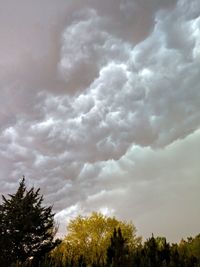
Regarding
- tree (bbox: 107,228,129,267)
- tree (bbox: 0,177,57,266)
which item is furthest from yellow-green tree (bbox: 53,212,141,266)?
tree (bbox: 107,228,129,267)

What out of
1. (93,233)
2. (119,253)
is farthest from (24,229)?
(93,233)

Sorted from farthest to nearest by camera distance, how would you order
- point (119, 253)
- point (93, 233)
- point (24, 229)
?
point (93, 233) → point (24, 229) → point (119, 253)

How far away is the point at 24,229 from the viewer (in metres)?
36.6

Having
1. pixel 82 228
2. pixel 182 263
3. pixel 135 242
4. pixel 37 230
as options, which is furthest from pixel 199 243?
pixel 182 263

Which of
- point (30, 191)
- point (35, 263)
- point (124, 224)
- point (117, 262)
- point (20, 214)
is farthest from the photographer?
point (124, 224)

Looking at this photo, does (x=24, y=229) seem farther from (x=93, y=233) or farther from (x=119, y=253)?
(x=93, y=233)

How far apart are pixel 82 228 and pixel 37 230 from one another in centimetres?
3372

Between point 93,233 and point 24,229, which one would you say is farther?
point 93,233

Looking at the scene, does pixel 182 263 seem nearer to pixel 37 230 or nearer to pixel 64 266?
pixel 64 266

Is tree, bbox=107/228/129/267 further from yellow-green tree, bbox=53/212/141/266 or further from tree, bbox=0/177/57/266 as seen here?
yellow-green tree, bbox=53/212/141/266

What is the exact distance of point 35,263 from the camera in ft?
116

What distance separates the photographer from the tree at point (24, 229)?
116 feet

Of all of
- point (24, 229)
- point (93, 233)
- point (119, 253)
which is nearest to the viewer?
point (119, 253)

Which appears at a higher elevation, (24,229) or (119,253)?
(24,229)
